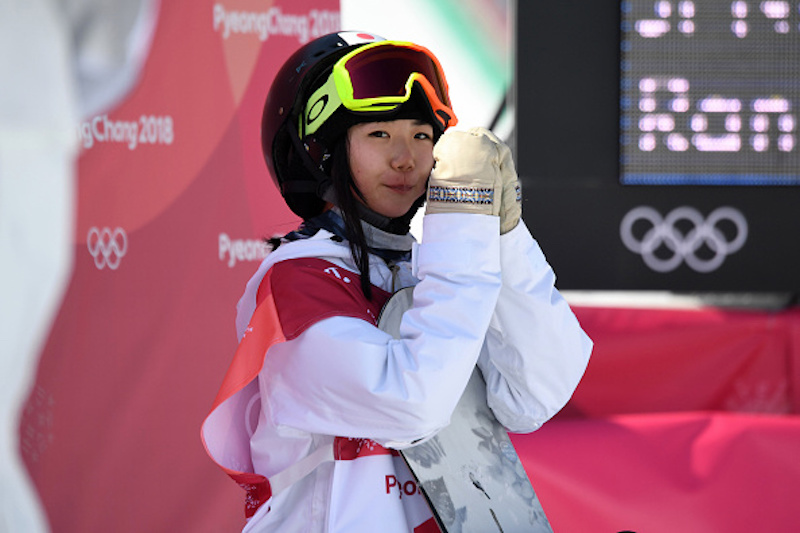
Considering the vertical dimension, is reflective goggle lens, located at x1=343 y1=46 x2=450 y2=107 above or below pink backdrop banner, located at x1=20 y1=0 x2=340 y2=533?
above

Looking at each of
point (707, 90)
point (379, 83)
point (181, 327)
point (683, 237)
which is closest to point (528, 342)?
point (379, 83)

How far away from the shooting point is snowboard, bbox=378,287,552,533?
1.65 m

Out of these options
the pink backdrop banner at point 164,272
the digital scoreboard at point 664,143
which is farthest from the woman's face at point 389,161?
the digital scoreboard at point 664,143

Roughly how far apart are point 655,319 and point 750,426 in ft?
2.13

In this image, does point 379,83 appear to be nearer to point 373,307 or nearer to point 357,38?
point 357,38

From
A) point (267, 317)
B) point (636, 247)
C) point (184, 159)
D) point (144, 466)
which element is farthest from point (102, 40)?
point (636, 247)

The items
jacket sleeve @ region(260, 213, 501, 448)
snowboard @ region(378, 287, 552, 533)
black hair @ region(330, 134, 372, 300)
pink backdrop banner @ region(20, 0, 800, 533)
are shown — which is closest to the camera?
jacket sleeve @ region(260, 213, 501, 448)

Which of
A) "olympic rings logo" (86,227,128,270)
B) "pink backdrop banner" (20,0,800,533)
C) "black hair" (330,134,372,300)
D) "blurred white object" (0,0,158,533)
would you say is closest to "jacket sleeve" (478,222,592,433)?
"black hair" (330,134,372,300)

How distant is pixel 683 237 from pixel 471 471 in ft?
8.29

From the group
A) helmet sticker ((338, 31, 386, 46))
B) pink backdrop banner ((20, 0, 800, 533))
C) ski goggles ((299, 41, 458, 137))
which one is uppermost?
helmet sticker ((338, 31, 386, 46))

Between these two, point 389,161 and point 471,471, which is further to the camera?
point 389,161

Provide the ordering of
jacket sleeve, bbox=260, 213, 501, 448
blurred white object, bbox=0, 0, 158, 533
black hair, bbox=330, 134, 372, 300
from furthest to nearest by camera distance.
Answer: blurred white object, bbox=0, 0, 158, 533 < black hair, bbox=330, 134, 372, 300 < jacket sleeve, bbox=260, 213, 501, 448

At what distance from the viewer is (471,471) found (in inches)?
67.1

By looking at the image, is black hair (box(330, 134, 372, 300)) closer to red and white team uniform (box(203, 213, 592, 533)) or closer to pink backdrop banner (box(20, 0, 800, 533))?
red and white team uniform (box(203, 213, 592, 533))
